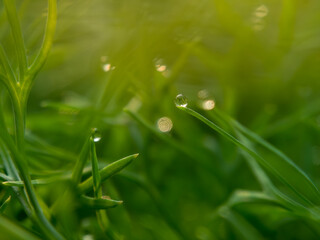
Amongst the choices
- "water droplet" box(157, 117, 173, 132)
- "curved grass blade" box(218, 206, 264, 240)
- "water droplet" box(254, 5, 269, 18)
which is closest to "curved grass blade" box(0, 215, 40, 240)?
"curved grass blade" box(218, 206, 264, 240)

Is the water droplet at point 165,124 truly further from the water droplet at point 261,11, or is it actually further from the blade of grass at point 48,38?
the blade of grass at point 48,38

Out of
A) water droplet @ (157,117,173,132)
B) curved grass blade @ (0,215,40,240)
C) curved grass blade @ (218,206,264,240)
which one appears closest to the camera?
curved grass blade @ (0,215,40,240)

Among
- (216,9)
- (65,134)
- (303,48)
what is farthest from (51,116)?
(303,48)

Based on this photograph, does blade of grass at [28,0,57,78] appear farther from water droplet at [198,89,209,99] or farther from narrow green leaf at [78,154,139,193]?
water droplet at [198,89,209,99]

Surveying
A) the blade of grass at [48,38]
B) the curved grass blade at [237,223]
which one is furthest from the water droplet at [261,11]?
the blade of grass at [48,38]

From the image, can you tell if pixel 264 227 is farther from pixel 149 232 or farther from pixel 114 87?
pixel 114 87

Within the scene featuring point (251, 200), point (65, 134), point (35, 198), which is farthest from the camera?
point (65, 134)

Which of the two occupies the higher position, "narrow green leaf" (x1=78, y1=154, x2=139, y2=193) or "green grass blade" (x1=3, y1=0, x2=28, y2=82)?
"green grass blade" (x1=3, y1=0, x2=28, y2=82)

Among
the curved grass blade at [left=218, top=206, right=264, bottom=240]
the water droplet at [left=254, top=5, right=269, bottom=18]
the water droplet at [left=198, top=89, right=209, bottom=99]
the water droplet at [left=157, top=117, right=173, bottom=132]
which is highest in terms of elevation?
the water droplet at [left=254, top=5, right=269, bottom=18]
